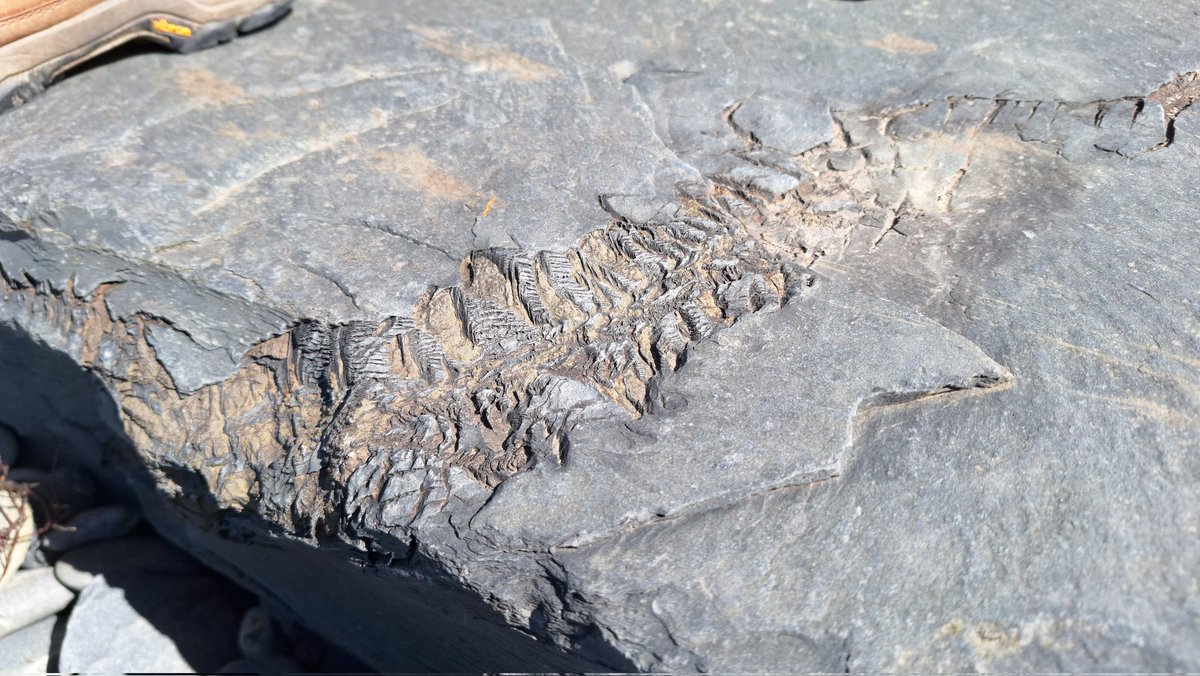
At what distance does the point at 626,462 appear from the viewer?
4.48 ft

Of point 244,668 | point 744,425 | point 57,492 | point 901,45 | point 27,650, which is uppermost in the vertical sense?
point 901,45

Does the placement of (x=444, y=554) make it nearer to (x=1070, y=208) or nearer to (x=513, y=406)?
(x=513, y=406)

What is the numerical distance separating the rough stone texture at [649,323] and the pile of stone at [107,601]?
4.7 inches

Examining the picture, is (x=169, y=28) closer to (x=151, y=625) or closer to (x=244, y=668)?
(x=151, y=625)

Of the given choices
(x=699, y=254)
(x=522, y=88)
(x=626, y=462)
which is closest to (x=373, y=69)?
(x=522, y=88)

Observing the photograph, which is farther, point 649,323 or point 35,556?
point 35,556

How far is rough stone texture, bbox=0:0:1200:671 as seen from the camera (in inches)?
49.2

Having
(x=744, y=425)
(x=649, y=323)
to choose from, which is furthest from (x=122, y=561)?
(x=744, y=425)

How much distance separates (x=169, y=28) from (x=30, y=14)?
0.27 meters

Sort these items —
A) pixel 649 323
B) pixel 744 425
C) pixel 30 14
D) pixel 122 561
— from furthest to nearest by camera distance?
1. pixel 122 561
2. pixel 30 14
3. pixel 649 323
4. pixel 744 425

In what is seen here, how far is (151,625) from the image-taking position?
6.93 feet

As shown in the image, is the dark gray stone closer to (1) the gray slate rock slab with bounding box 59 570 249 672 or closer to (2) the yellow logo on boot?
(1) the gray slate rock slab with bounding box 59 570 249 672

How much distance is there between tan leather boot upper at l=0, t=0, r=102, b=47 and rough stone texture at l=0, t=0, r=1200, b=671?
143 millimetres

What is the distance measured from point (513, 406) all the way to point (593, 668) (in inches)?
16.0
